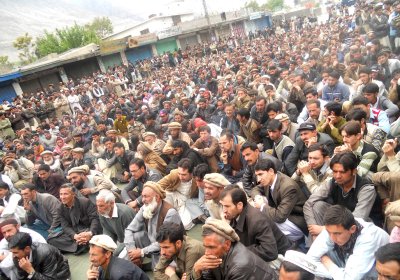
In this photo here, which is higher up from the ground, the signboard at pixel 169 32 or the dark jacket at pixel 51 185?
the signboard at pixel 169 32

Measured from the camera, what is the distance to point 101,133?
920 cm

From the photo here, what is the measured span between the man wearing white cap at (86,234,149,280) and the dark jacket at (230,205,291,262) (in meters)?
1.04

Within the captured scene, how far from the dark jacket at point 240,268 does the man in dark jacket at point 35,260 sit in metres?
2.14

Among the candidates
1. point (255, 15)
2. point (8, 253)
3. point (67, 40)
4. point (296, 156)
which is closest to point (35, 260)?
point (8, 253)

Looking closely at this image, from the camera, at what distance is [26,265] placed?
3580 millimetres

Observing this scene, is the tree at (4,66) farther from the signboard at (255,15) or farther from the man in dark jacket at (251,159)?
the man in dark jacket at (251,159)

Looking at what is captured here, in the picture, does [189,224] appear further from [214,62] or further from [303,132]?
[214,62]

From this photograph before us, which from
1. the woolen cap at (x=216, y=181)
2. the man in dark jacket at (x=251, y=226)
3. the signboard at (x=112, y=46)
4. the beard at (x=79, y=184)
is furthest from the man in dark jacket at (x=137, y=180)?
the signboard at (x=112, y=46)

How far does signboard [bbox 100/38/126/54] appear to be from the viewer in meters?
22.8

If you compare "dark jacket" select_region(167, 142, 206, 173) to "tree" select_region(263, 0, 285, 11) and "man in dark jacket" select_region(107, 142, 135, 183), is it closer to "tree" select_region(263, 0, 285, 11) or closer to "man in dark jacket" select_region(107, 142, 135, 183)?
"man in dark jacket" select_region(107, 142, 135, 183)

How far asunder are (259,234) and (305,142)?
1684mm

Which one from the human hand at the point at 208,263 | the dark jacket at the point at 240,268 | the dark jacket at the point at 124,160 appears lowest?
the dark jacket at the point at 124,160

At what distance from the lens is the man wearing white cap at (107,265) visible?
10.0ft

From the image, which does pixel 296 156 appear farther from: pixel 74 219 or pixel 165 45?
pixel 165 45
